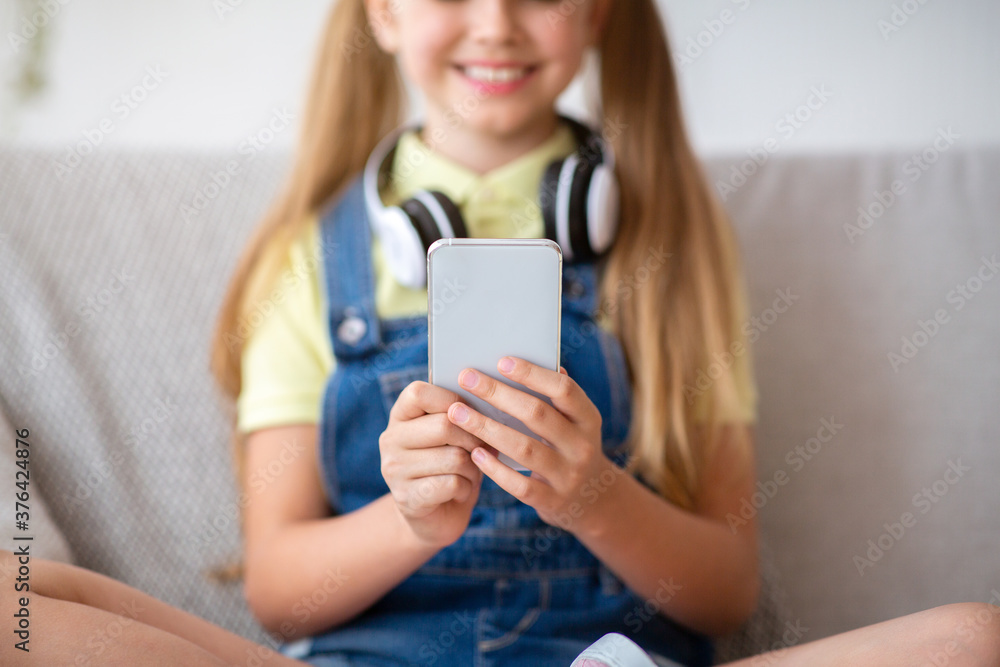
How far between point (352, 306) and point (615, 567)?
383 millimetres

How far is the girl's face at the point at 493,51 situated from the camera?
2.75 ft

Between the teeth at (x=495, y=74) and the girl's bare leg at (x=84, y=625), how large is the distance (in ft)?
1.99

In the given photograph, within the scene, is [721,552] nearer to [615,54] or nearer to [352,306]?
[352,306]

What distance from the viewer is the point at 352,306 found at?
0.85 metres

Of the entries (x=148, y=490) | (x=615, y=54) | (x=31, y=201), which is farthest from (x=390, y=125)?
(x=148, y=490)

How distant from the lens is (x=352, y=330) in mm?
843

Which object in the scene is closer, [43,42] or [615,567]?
[615,567]

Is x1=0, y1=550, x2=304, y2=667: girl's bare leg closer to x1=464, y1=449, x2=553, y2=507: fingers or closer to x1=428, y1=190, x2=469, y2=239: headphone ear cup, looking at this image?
x1=464, y1=449, x2=553, y2=507: fingers
